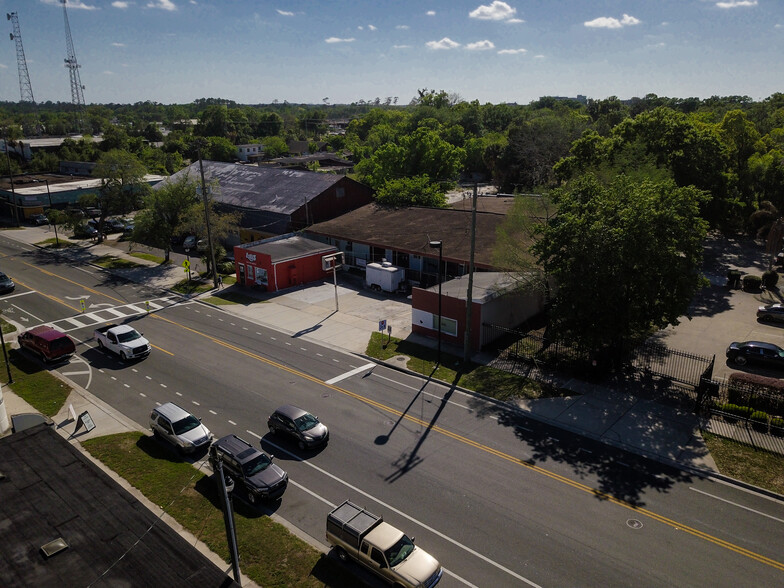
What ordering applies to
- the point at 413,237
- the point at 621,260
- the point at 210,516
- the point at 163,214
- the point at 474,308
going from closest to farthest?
the point at 210,516, the point at 621,260, the point at 474,308, the point at 413,237, the point at 163,214

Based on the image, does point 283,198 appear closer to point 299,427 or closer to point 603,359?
point 299,427

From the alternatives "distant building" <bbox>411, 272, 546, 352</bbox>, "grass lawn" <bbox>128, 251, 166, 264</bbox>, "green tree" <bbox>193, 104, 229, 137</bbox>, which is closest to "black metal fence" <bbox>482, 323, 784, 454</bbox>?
"distant building" <bbox>411, 272, 546, 352</bbox>

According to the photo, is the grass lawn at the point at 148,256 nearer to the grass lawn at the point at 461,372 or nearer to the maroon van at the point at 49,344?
the maroon van at the point at 49,344

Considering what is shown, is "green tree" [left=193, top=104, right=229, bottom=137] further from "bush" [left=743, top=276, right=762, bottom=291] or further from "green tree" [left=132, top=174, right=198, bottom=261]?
"bush" [left=743, top=276, right=762, bottom=291]

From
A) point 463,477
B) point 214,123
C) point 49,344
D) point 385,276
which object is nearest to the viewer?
point 463,477

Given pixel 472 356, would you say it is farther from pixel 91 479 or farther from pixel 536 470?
pixel 91 479

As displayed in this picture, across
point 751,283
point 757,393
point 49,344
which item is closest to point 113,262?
point 49,344
